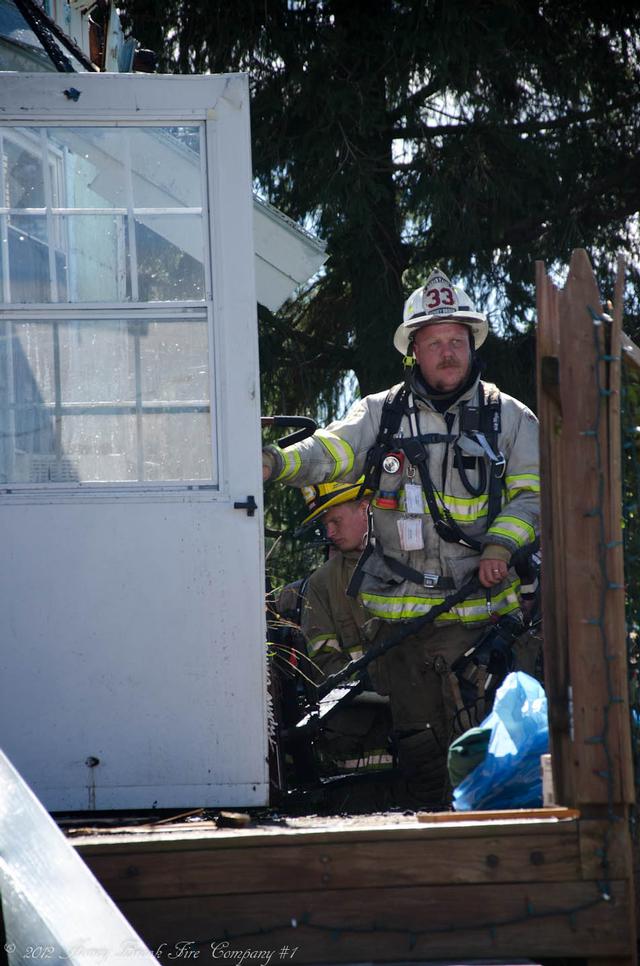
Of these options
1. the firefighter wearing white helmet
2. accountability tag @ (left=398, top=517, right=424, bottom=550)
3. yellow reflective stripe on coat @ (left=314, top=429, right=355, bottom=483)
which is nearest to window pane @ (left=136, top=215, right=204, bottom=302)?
the firefighter wearing white helmet

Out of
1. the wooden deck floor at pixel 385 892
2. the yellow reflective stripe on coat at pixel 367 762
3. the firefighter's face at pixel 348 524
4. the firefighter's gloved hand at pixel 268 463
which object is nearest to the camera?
the wooden deck floor at pixel 385 892

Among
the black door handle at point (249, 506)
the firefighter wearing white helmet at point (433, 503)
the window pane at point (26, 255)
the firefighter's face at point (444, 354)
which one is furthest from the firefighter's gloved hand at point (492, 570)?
the window pane at point (26, 255)

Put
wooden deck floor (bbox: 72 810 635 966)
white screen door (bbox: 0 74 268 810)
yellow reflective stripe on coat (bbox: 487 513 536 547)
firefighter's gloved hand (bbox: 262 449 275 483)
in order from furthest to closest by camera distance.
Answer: yellow reflective stripe on coat (bbox: 487 513 536 547) < firefighter's gloved hand (bbox: 262 449 275 483) < white screen door (bbox: 0 74 268 810) < wooden deck floor (bbox: 72 810 635 966)

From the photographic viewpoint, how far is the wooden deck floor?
326 cm

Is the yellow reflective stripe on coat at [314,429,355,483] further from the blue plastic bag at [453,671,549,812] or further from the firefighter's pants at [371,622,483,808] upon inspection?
the blue plastic bag at [453,671,549,812]

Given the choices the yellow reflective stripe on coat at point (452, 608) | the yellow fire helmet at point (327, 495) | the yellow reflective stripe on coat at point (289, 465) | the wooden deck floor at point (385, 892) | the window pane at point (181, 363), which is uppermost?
the window pane at point (181, 363)

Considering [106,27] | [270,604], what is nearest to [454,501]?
[270,604]

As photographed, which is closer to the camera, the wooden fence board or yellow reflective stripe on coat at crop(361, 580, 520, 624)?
the wooden fence board

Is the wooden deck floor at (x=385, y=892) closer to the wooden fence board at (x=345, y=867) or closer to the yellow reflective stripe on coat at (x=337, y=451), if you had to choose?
the wooden fence board at (x=345, y=867)

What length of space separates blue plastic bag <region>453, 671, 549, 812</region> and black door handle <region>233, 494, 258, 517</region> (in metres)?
1.01

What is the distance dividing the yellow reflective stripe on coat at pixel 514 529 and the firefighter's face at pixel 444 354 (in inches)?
25.9

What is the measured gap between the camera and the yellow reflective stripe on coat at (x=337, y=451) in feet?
16.8

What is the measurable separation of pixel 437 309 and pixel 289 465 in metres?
1.07

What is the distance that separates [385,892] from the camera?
3.30 m
